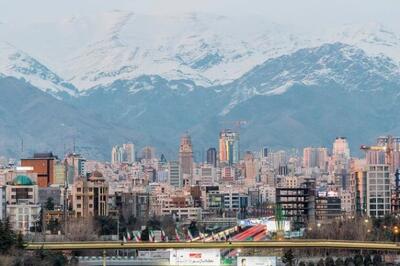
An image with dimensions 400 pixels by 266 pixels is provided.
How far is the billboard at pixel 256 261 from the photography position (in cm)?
7362

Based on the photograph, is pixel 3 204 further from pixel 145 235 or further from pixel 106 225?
pixel 145 235

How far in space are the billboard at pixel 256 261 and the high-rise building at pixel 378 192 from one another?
1940 inches

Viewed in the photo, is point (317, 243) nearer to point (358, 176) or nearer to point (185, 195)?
point (358, 176)

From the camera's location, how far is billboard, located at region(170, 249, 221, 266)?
2970 inches

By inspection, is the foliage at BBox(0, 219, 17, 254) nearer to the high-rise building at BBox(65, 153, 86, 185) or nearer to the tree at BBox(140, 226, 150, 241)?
the tree at BBox(140, 226, 150, 241)

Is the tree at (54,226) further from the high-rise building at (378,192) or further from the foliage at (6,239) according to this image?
the high-rise building at (378,192)

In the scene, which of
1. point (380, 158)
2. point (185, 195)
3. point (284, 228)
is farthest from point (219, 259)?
point (380, 158)

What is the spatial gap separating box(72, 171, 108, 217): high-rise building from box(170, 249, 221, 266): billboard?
37.2 metres

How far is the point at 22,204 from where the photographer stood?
366 feet

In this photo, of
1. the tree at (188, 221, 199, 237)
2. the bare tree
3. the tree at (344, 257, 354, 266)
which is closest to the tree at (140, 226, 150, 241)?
the bare tree

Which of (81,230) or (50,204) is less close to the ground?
(50,204)

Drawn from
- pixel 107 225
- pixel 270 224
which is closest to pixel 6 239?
pixel 107 225

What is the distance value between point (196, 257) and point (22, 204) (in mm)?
37211

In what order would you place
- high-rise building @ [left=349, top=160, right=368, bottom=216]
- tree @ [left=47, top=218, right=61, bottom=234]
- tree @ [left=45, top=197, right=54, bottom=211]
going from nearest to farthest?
1. tree @ [left=47, top=218, right=61, bottom=234]
2. tree @ [left=45, top=197, right=54, bottom=211]
3. high-rise building @ [left=349, top=160, right=368, bottom=216]
